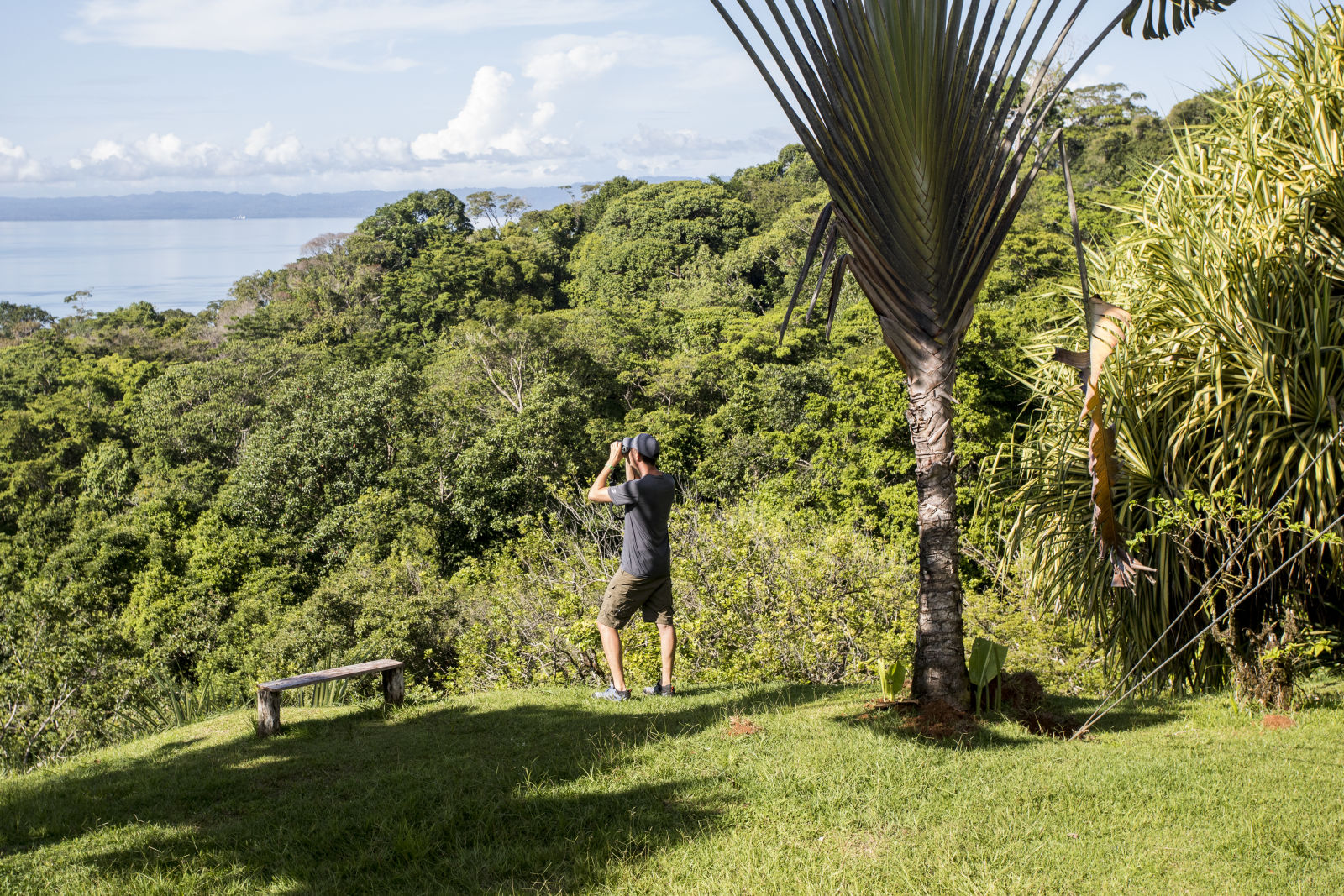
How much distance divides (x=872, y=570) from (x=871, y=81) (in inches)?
330

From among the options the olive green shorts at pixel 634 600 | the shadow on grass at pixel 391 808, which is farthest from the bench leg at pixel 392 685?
the olive green shorts at pixel 634 600

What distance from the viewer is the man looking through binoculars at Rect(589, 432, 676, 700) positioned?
559 centimetres

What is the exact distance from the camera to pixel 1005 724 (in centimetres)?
462

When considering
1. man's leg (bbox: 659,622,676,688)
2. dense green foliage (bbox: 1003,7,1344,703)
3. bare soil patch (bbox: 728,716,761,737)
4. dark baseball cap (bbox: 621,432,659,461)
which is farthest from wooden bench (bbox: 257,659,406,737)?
dense green foliage (bbox: 1003,7,1344,703)

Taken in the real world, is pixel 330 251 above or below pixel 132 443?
above

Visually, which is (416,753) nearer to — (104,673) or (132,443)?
(104,673)

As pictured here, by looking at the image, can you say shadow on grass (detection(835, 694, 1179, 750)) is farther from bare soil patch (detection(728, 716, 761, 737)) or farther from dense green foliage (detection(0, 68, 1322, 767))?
dense green foliage (detection(0, 68, 1322, 767))

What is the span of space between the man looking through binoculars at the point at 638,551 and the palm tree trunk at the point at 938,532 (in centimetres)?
163

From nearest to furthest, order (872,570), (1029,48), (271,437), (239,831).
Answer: (239,831)
(1029,48)
(872,570)
(271,437)

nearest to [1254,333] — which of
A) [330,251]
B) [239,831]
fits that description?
[239,831]

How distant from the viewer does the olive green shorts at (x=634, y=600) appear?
570cm

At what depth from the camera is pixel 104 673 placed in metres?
15.3

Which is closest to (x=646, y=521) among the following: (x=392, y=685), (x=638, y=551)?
(x=638, y=551)

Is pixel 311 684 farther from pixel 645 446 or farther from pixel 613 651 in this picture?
pixel 645 446
